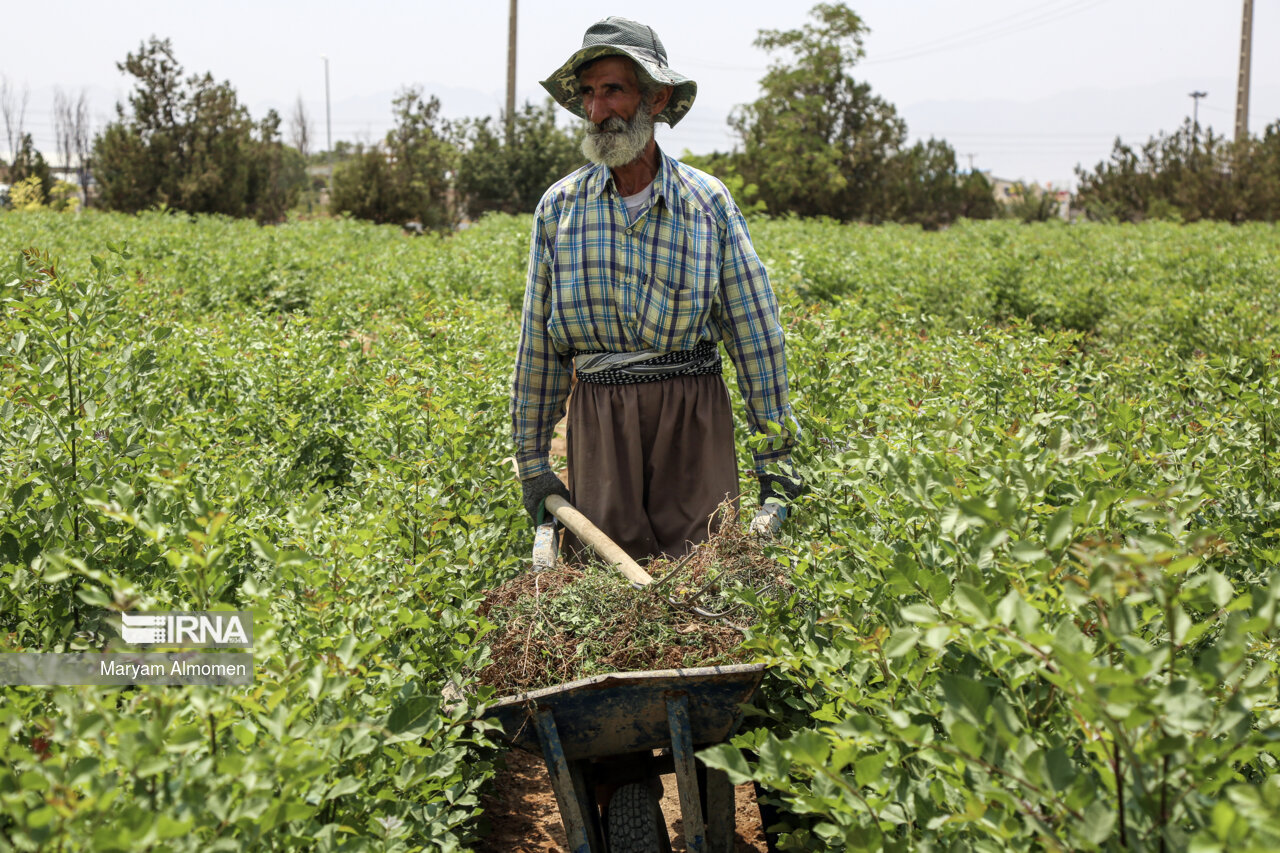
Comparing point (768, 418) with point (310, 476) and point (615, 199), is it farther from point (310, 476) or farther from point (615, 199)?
point (310, 476)

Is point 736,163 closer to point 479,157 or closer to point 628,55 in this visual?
point 479,157

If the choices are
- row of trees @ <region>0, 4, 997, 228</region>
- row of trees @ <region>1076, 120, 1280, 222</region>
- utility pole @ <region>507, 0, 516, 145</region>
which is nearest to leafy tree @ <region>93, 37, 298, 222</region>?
row of trees @ <region>0, 4, 997, 228</region>

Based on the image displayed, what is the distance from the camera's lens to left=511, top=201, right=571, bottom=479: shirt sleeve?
10.3ft

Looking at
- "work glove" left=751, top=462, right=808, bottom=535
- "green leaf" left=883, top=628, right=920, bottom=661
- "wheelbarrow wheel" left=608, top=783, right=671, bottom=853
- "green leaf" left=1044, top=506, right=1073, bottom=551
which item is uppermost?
"green leaf" left=1044, top=506, right=1073, bottom=551

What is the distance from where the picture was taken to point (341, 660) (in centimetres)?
177

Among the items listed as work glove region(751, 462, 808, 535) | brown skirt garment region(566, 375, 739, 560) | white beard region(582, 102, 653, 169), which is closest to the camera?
work glove region(751, 462, 808, 535)

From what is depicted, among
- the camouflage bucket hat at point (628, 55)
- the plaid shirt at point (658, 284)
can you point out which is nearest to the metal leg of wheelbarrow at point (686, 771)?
the plaid shirt at point (658, 284)

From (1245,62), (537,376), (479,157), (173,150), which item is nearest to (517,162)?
(479,157)

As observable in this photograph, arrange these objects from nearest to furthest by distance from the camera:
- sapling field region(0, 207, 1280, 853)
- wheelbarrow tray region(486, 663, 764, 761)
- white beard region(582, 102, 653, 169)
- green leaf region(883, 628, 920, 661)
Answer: sapling field region(0, 207, 1280, 853) → green leaf region(883, 628, 920, 661) → wheelbarrow tray region(486, 663, 764, 761) → white beard region(582, 102, 653, 169)

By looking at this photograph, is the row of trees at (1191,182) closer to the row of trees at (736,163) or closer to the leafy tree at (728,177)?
the row of trees at (736,163)

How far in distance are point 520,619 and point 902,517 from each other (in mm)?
930

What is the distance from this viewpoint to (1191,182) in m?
32.8

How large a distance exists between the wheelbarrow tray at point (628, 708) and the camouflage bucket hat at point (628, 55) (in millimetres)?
1685

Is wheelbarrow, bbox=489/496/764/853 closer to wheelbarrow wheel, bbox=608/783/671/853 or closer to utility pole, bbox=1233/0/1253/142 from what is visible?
wheelbarrow wheel, bbox=608/783/671/853
